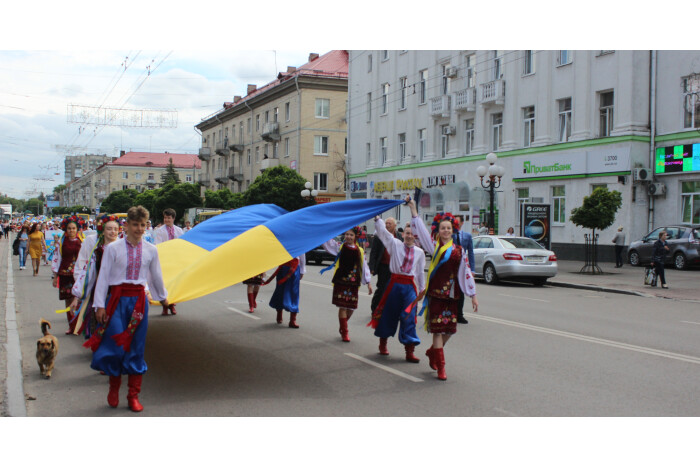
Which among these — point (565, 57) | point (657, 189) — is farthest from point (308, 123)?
point (657, 189)

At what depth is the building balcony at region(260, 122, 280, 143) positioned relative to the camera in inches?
2217

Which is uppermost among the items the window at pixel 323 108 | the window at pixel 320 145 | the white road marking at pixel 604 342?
the window at pixel 323 108

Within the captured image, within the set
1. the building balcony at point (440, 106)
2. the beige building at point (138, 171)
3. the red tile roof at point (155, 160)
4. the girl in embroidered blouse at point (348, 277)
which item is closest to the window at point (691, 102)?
the building balcony at point (440, 106)

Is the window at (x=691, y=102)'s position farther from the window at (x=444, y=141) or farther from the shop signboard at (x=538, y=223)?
the window at (x=444, y=141)

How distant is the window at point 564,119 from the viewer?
28891mm

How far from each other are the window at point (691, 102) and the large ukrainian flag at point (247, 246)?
20.6m

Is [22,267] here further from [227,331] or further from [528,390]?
[528,390]

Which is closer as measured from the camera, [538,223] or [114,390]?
[114,390]

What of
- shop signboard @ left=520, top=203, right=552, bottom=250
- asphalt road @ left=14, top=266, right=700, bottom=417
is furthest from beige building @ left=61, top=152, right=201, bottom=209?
asphalt road @ left=14, top=266, right=700, bottom=417

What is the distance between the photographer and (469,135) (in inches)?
1405

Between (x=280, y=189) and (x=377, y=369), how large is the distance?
119 ft

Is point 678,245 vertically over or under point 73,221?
under

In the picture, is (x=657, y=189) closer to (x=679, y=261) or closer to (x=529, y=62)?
(x=679, y=261)

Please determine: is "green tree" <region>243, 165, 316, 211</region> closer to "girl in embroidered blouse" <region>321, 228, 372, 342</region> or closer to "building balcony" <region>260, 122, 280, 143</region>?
"building balcony" <region>260, 122, 280, 143</region>
